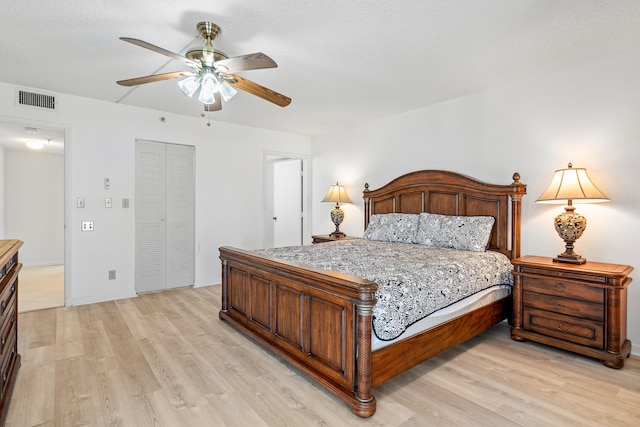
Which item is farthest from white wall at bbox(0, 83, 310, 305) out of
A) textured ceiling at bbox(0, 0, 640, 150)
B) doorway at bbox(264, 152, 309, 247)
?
Result: doorway at bbox(264, 152, 309, 247)

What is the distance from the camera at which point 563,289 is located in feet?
8.89

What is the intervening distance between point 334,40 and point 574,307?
109 inches

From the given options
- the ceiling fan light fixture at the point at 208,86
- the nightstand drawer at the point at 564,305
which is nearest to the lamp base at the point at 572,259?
the nightstand drawer at the point at 564,305

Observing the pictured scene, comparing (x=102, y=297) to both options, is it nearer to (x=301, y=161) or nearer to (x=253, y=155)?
(x=253, y=155)

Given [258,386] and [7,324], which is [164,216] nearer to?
[7,324]

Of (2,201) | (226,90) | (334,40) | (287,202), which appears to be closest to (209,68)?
(226,90)

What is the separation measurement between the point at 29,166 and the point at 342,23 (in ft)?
22.3

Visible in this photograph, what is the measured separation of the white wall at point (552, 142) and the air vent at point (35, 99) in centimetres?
407

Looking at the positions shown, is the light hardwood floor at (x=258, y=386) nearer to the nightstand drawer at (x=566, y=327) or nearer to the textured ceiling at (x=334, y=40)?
the nightstand drawer at (x=566, y=327)

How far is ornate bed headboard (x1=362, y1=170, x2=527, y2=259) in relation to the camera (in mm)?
3420

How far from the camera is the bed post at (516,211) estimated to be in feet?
11.1

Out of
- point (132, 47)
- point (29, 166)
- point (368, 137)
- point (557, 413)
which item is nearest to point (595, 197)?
point (557, 413)

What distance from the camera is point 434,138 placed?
4211mm

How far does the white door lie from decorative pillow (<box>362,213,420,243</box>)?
225 cm
